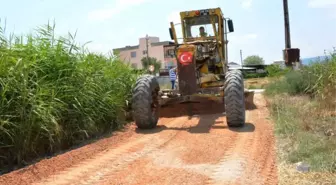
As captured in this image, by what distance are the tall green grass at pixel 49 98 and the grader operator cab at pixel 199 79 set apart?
2.41 feet

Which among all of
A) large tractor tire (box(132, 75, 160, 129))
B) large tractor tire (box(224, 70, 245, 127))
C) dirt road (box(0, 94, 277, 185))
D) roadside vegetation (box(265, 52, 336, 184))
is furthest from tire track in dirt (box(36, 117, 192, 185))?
roadside vegetation (box(265, 52, 336, 184))

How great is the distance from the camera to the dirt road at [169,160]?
5.04 meters

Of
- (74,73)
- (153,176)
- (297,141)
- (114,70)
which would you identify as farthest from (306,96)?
(153,176)

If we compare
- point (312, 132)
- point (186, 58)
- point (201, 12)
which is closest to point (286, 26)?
point (201, 12)

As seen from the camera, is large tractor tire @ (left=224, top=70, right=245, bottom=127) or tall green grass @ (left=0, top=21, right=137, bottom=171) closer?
tall green grass @ (left=0, top=21, right=137, bottom=171)

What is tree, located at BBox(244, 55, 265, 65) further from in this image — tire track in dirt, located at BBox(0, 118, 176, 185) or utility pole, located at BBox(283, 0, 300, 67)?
tire track in dirt, located at BBox(0, 118, 176, 185)

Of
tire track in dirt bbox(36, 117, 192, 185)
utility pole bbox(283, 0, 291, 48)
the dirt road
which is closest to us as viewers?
the dirt road

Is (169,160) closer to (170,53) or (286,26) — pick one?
(170,53)

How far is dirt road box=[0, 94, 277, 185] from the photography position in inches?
198

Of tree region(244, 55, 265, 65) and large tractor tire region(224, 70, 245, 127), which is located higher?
tree region(244, 55, 265, 65)

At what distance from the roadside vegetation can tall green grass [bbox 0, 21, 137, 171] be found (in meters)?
3.38

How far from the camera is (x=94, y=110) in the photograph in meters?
8.16

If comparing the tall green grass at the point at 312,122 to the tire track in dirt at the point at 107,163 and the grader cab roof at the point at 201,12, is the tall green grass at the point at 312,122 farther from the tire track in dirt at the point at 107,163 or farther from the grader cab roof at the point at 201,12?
the grader cab roof at the point at 201,12

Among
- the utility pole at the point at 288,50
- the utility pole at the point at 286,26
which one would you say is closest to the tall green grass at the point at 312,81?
the utility pole at the point at 288,50
